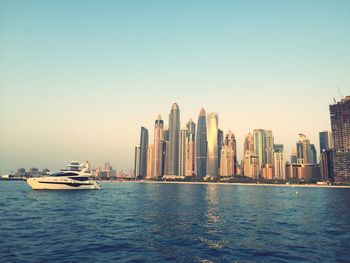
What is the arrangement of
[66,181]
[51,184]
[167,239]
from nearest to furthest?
[167,239]
[51,184]
[66,181]

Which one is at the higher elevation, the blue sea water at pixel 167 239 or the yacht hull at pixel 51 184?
the yacht hull at pixel 51 184

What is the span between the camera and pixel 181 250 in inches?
1134

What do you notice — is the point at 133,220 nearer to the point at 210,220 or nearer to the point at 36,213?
the point at 210,220

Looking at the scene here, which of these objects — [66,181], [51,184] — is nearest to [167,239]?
[66,181]

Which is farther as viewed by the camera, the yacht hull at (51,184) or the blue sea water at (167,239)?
the yacht hull at (51,184)

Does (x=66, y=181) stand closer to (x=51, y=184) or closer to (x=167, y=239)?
(x=51, y=184)

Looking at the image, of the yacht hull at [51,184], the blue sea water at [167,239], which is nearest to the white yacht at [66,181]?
the yacht hull at [51,184]

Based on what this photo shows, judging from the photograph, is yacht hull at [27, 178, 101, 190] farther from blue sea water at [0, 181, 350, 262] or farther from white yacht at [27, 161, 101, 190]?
blue sea water at [0, 181, 350, 262]

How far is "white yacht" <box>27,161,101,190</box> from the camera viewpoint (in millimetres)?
109812

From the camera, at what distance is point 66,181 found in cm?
11206

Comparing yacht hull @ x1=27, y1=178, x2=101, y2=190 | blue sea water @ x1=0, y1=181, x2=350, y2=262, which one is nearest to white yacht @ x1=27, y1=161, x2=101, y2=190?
yacht hull @ x1=27, y1=178, x2=101, y2=190

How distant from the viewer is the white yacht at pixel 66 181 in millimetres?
109812

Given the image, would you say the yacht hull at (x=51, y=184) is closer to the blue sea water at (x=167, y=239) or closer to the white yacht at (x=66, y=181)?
the white yacht at (x=66, y=181)

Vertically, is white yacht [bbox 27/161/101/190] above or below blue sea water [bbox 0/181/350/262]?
above
